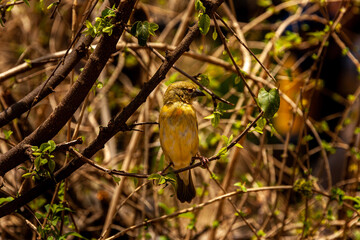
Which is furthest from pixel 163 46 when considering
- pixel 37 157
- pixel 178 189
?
pixel 37 157

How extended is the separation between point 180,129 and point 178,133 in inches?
1.2

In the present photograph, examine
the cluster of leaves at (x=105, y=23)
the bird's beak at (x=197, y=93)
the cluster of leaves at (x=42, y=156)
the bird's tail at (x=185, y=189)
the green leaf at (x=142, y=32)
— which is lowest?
the bird's tail at (x=185, y=189)

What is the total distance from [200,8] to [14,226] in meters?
2.36

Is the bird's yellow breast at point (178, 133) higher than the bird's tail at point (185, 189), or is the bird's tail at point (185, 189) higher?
the bird's yellow breast at point (178, 133)

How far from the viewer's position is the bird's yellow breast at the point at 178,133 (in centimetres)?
268

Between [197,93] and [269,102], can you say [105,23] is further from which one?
[197,93]

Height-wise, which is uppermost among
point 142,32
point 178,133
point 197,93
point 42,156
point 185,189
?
point 142,32

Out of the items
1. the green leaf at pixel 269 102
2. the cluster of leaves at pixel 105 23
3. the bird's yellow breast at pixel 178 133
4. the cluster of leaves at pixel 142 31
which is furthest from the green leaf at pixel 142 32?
the bird's yellow breast at pixel 178 133

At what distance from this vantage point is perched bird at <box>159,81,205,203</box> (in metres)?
2.68

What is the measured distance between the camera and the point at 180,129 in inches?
106

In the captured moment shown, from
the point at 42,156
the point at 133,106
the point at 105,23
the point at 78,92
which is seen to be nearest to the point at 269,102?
the point at 133,106

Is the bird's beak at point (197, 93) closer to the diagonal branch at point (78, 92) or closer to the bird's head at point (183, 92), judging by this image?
the bird's head at point (183, 92)

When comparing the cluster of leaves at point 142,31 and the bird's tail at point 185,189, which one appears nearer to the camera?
the cluster of leaves at point 142,31

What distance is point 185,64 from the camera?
5.73m
